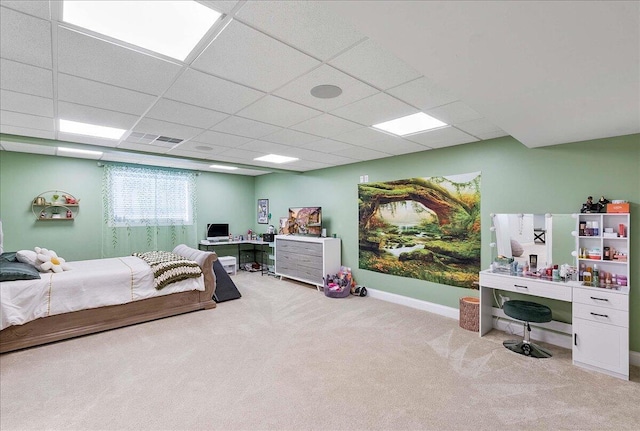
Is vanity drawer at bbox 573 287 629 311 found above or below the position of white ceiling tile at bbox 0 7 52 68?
below

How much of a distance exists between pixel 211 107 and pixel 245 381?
2.51m

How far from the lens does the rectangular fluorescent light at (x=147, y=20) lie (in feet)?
4.77

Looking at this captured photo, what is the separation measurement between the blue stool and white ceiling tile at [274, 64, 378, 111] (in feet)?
8.86

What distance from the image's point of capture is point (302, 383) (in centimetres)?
252

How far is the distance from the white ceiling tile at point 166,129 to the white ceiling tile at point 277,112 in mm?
936

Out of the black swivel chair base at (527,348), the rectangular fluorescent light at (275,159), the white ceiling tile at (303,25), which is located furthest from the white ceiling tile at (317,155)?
the black swivel chair base at (527,348)

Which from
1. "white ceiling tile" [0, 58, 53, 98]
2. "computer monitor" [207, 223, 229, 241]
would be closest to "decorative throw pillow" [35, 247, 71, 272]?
"white ceiling tile" [0, 58, 53, 98]

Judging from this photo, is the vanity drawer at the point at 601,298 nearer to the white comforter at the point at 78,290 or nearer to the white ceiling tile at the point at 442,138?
the white ceiling tile at the point at 442,138

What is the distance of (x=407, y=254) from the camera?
4.73m

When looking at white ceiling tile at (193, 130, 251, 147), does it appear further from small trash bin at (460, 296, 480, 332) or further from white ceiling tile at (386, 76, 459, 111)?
small trash bin at (460, 296, 480, 332)

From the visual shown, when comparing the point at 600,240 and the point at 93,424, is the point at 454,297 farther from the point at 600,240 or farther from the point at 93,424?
the point at 93,424

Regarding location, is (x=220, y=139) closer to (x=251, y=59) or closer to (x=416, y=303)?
(x=251, y=59)

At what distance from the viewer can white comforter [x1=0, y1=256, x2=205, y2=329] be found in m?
3.15

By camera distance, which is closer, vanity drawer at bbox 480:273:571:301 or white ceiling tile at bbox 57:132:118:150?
vanity drawer at bbox 480:273:571:301
